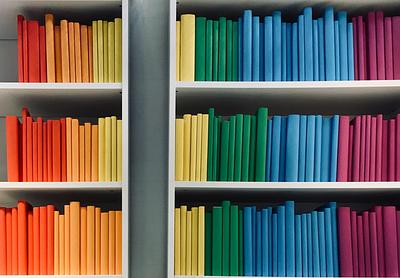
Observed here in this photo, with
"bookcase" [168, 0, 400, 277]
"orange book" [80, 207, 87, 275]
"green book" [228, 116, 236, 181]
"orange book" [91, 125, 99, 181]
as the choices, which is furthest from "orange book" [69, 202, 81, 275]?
"green book" [228, 116, 236, 181]

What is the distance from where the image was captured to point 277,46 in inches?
83.7

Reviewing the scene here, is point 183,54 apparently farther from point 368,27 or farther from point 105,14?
point 368,27

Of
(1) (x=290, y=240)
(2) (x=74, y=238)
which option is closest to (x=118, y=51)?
(2) (x=74, y=238)

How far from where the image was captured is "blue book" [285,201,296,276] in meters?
2.05

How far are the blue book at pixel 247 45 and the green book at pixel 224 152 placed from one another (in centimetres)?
19

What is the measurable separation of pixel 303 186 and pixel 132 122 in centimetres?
77

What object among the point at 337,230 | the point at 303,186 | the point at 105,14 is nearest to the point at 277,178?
the point at 303,186

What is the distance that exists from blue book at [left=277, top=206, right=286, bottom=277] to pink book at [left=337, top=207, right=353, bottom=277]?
0.62 feet

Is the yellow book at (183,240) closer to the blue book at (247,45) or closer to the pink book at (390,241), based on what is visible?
the blue book at (247,45)

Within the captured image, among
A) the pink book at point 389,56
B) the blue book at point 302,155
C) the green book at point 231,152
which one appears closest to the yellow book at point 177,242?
the green book at point 231,152

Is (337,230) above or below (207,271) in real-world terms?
above

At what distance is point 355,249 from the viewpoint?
6.77ft

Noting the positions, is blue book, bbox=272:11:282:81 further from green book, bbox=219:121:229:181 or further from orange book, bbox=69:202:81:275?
orange book, bbox=69:202:81:275

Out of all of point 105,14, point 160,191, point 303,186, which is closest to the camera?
point 303,186
